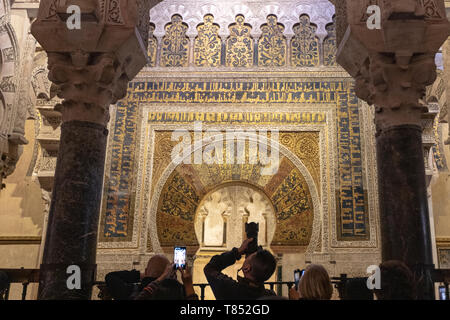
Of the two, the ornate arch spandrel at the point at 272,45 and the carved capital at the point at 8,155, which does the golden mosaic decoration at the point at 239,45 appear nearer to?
the ornate arch spandrel at the point at 272,45

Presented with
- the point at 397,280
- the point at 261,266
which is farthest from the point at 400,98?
the point at 261,266

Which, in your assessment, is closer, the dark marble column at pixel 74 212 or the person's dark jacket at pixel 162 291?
the person's dark jacket at pixel 162 291

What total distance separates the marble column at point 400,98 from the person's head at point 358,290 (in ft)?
1.12

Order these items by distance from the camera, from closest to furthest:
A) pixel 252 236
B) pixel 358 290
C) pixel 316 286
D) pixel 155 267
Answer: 1. pixel 316 286
2. pixel 155 267
3. pixel 252 236
4. pixel 358 290

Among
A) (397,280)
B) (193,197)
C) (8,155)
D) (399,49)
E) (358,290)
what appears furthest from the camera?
(193,197)

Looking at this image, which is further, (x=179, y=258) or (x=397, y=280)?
(x=179, y=258)

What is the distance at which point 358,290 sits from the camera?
2.89 meters

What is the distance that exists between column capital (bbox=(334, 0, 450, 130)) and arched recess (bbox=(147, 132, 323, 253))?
439 centimetres

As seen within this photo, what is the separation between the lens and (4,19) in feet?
18.7

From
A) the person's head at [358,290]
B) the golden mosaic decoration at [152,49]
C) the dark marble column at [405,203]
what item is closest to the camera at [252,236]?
the person's head at [358,290]

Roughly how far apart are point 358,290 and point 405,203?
0.74 metres

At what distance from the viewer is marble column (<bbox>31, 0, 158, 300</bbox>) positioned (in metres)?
3.21

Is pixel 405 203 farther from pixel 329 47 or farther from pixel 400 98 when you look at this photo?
pixel 329 47

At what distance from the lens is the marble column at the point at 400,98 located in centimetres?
315
